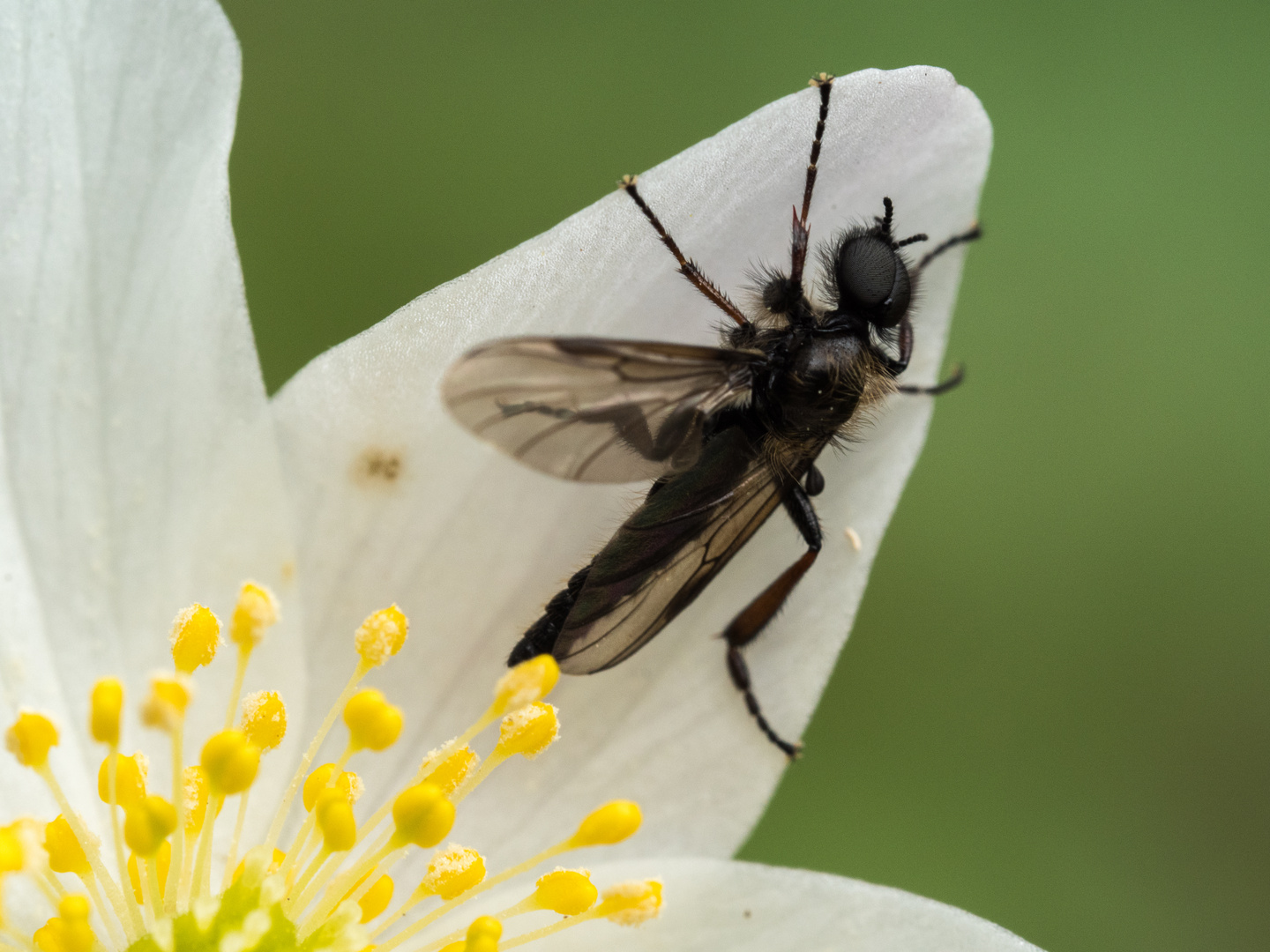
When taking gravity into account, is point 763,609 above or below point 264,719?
below

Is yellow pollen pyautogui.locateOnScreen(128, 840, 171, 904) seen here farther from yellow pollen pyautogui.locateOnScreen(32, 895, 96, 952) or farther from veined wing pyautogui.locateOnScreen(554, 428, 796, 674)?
veined wing pyautogui.locateOnScreen(554, 428, 796, 674)

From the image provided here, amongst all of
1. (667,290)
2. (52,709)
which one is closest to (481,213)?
(667,290)

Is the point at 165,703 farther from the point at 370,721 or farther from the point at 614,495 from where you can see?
the point at 614,495

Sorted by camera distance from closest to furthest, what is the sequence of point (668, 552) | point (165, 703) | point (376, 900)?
point (165, 703)
point (376, 900)
point (668, 552)

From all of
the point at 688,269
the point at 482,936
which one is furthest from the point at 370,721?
the point at 688,269

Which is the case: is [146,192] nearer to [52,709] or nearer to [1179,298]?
[52,709]

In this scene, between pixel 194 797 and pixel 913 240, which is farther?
pixel 913 240

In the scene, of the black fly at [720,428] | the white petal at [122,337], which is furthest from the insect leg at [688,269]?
the white petal at [122,337]
